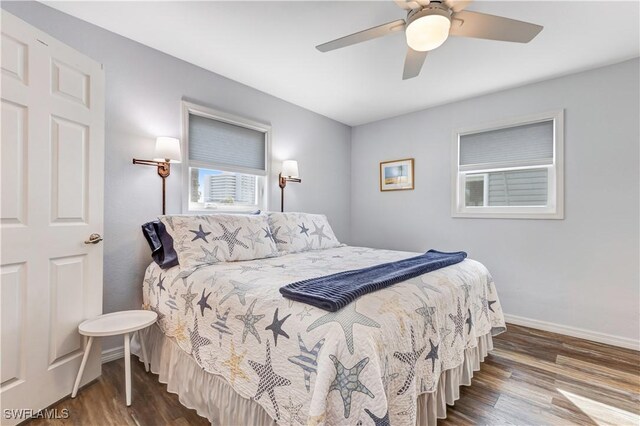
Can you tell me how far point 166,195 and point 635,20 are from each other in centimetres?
378

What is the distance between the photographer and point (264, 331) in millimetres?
1324

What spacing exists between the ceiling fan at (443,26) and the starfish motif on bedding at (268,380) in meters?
1.79

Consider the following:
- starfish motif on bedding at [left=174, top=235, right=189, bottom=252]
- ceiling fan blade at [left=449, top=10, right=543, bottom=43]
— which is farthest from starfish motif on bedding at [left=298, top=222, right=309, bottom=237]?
ceiling fan blade at [left=449, top=10, right=543, bottom=43]

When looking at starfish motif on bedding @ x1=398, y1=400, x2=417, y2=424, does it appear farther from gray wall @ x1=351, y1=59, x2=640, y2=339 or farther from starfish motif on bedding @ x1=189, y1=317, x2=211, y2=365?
A: gray wall @ x1=351, y1=59, x2=640, y2=339

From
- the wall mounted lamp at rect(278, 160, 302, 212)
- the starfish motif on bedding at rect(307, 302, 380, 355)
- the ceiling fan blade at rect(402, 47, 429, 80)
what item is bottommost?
the starfish motif on bedding at rect(307, 302, 380, 355)

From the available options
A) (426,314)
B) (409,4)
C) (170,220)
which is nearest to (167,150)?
(170,220)

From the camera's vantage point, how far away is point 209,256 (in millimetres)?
2061

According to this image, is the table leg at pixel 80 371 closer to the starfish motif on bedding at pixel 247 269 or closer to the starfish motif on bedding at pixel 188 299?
the starfish motif on bedding at pixel 188 299

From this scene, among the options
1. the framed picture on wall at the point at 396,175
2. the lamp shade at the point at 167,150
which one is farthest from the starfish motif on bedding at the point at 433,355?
the framed picture on wall at the point at 396,175

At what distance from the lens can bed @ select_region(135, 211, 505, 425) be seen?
1055mm

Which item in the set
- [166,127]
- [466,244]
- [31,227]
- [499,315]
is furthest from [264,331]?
[466,244]

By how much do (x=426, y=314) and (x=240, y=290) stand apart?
95cm

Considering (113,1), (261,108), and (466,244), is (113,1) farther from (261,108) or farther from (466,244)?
(466,244)

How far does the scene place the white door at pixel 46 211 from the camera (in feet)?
5.00
